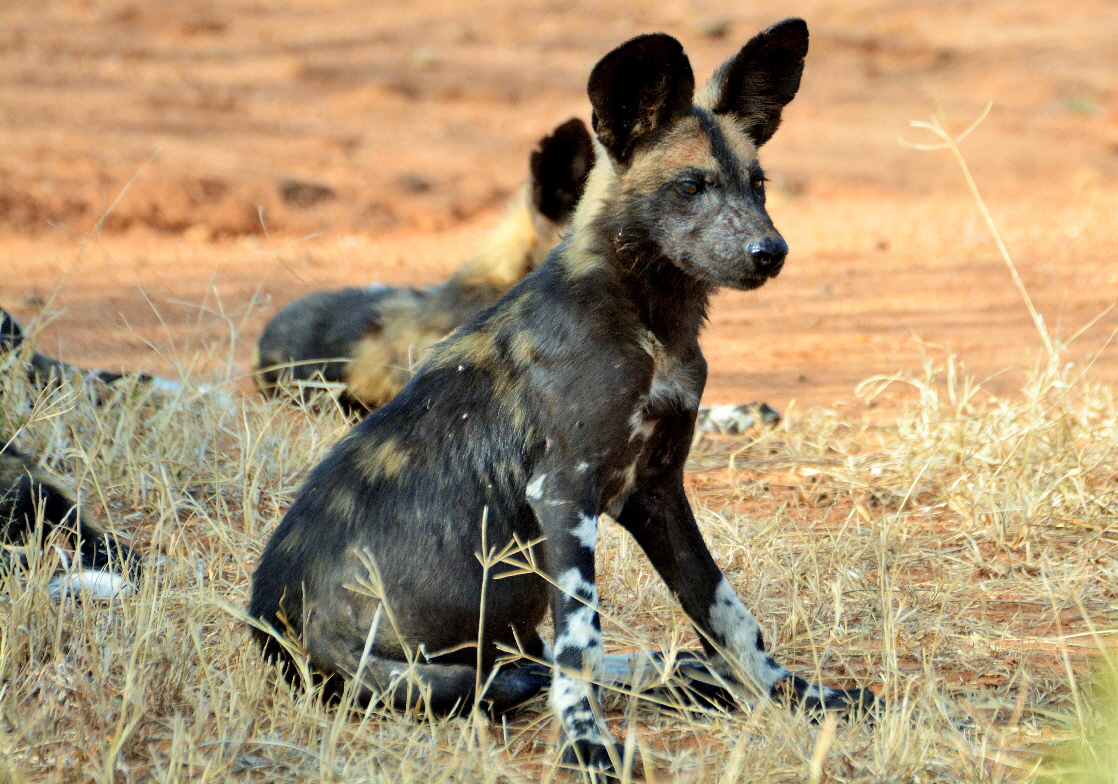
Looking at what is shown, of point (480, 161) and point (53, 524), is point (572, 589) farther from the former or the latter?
point (480, 161)

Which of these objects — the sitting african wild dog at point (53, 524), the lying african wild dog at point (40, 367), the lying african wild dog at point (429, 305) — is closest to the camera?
the sitting african wild dog at point (53, 524)

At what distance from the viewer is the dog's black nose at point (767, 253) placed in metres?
2.53

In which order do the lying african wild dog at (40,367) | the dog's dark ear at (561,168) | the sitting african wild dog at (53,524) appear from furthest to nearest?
the dog's dark ear at (561,168)
the lying african wild dog at (40,367)
the sitting african wild dog at (53,524)

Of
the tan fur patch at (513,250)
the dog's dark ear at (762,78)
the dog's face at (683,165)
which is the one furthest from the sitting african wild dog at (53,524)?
the tan fur patch at (513,250)

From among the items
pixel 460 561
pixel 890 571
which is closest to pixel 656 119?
pixel 460 561

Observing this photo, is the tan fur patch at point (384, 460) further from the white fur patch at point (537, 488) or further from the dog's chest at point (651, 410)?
the dog's chest at point (651, 410)

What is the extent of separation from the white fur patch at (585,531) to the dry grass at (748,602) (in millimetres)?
151

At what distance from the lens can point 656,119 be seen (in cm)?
265

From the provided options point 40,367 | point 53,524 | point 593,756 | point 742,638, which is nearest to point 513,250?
point 40,367

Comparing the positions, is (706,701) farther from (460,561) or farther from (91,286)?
(91,286)

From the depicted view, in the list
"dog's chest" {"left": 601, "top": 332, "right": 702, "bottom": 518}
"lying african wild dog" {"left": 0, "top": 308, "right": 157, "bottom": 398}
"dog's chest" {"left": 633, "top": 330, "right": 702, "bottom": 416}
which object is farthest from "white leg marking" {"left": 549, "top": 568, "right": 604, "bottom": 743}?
"lying african wild dog" {"left": 0, "top": 308, "right": 157, "bottom": 398}

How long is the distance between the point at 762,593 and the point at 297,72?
1080 cm

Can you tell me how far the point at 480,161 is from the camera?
1088 cm

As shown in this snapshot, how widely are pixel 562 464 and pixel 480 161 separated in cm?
872
